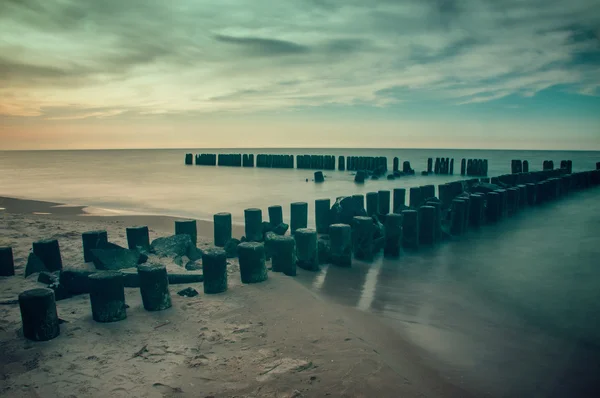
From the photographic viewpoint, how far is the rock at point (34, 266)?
4973mm

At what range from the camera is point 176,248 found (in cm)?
570

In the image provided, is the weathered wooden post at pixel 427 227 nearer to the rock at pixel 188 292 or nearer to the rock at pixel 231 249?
the rock at pixel 231 249

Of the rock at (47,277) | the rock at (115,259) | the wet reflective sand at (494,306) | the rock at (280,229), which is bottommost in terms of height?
the wet reflective sand at (494,306)

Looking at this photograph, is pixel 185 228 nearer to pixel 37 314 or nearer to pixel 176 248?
pixel 176 248

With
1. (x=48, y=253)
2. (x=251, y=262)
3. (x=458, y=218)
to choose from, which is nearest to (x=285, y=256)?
(x=251, y=262)

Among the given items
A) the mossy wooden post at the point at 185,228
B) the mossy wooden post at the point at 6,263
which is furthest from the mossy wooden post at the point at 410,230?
the mossy wooden post at the point at 6,263

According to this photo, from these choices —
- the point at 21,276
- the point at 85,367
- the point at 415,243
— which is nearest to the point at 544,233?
the point at 415,243

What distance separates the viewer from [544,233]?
827cm

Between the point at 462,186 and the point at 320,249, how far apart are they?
607 centimetres

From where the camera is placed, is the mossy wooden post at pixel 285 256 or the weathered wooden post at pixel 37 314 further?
the mossy wooden post at pixel 285 256

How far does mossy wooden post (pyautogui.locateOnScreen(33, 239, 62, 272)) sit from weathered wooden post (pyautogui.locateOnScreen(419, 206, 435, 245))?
18.3 ft

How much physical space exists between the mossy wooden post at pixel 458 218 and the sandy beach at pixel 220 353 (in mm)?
4496

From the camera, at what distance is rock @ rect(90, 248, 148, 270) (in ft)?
16.1

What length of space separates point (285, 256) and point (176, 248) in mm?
1658
